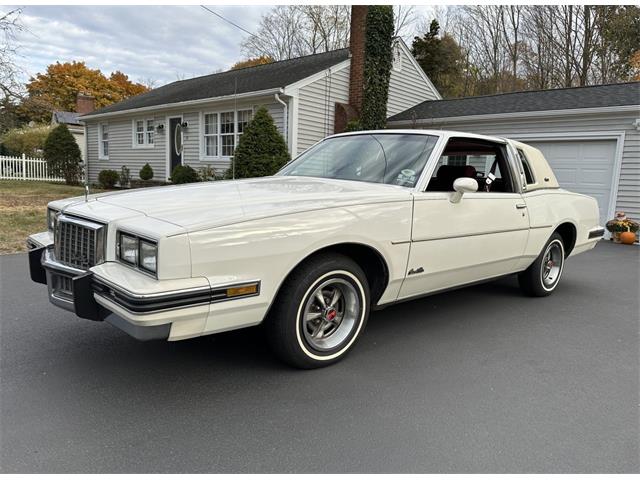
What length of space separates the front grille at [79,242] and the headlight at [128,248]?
0.46 ft

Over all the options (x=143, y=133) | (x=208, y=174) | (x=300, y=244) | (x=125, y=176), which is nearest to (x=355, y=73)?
(x=208, y=174)

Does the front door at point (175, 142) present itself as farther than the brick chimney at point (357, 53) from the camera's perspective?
Yes

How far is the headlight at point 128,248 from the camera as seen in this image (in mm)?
2625

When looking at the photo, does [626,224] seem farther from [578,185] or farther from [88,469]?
[88,469]

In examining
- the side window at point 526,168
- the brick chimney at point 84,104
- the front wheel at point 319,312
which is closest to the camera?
the front wheel at point 319,312

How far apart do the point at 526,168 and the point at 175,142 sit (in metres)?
14.8

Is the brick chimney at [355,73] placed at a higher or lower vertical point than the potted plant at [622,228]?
higher

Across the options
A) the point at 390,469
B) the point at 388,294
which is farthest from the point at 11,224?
the point at 390,469

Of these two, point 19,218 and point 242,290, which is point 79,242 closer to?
point 242,290

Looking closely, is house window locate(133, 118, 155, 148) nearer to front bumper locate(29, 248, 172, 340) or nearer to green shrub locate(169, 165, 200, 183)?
green shrub locate(169, 165, 200, 183)

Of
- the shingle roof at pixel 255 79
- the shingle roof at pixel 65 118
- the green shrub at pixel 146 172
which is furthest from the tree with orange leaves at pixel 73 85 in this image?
the green shrub at pixel 146 172

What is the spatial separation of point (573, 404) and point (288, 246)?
78.3 inches

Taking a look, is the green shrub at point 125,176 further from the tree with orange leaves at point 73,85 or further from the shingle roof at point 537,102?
the tree with orange leaves at point 73,85

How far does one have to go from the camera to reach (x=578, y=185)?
1125 centimetres
